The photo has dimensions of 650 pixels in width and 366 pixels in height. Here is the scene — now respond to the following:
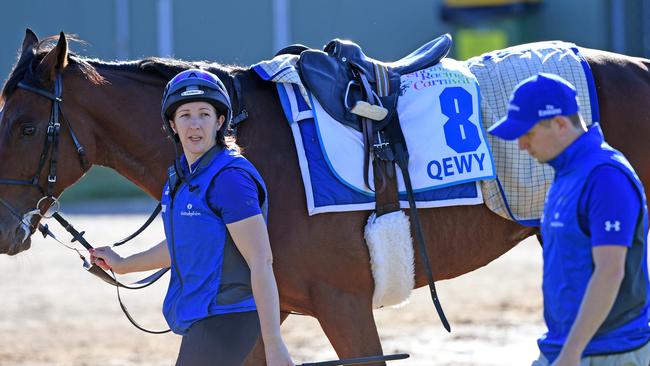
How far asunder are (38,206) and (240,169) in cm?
124

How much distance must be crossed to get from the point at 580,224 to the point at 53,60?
2466 millimetres

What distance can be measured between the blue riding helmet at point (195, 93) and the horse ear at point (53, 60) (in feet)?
3.02

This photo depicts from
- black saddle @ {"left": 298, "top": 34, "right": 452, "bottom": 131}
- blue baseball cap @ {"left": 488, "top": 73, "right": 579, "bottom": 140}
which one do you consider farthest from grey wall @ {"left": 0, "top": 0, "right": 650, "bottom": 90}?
blue baseball cap @ {"left": 488, "top": 73, "right": 579, "bottom": 140}

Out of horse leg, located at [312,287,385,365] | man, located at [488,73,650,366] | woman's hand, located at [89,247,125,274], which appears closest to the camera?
man, located at [488,73,650,366]

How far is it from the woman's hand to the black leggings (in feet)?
2.07

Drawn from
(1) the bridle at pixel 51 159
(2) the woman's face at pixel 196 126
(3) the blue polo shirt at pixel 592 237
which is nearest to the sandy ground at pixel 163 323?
(1) the bridle at pixel 51 159

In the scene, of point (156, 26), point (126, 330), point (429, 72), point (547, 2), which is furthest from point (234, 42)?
point (429, 72)

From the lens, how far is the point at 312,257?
4215 mm

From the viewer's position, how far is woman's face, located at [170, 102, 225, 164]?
11.4 ft

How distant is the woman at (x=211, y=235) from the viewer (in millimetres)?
3385

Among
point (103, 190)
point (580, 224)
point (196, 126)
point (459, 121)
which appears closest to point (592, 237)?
point (580, 224)

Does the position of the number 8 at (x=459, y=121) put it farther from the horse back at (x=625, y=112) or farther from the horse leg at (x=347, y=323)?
the horse leg at (x=347, y=323)

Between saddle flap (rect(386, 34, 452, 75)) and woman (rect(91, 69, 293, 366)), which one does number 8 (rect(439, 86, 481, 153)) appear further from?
woman (rect(91, 69, 293, 366))

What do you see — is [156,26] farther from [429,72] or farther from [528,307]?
[429,72]
